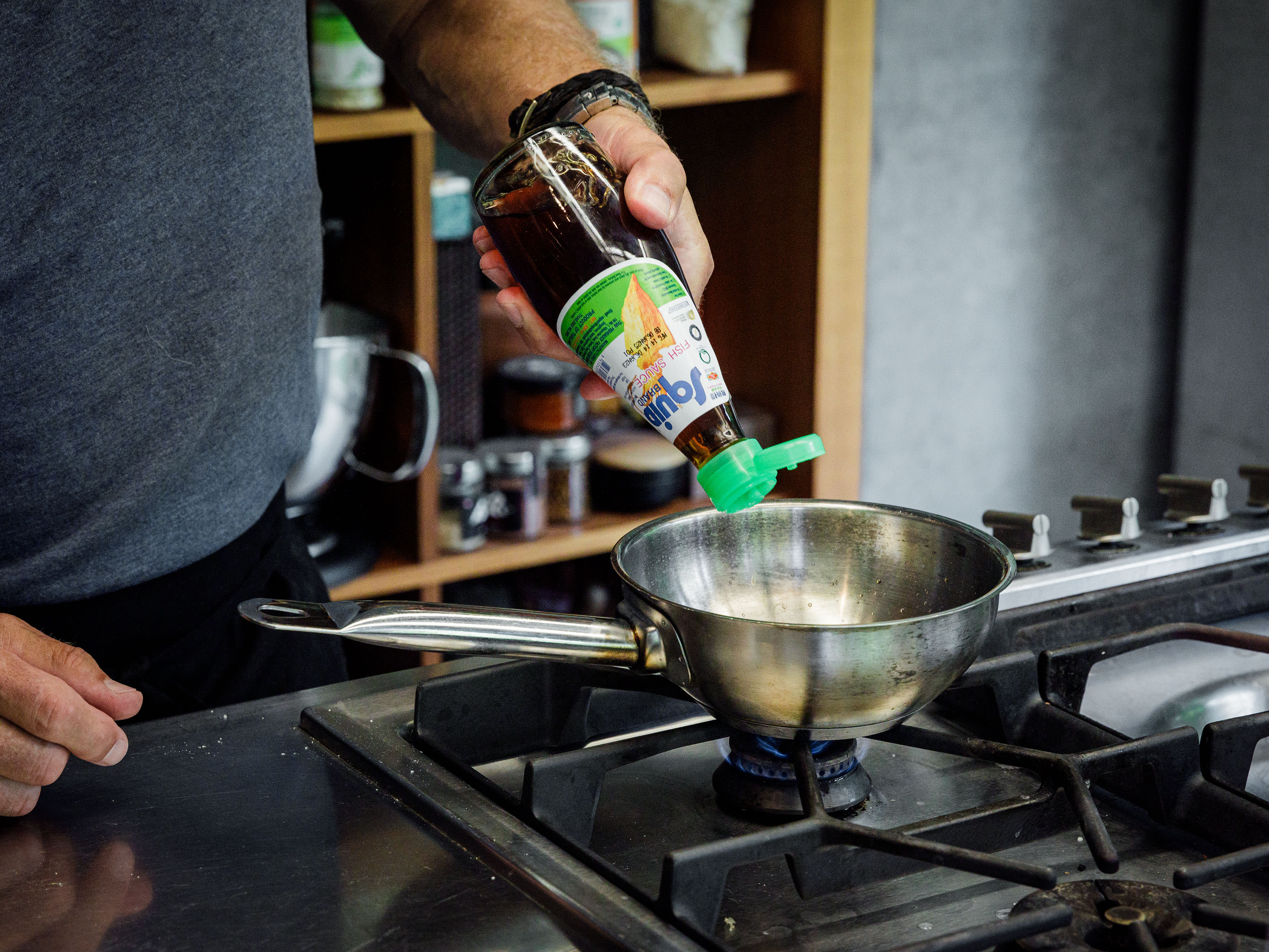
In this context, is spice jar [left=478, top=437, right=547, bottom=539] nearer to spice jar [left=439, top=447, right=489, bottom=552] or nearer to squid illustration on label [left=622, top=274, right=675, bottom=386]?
spice jar [left=439, top=447, right=489, bottom=552]

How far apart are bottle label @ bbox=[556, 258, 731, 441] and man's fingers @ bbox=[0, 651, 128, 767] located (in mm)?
304

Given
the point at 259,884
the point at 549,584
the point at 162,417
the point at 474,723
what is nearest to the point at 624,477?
the point at 549,584

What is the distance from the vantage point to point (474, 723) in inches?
27.8

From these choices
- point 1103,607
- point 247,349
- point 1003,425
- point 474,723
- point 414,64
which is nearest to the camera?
point 474,723

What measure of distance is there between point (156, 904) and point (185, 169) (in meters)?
0.53

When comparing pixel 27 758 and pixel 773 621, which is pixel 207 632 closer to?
pixel 27 758

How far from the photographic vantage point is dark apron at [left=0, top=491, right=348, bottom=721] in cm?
95

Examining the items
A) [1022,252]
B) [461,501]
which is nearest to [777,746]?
[461,501]

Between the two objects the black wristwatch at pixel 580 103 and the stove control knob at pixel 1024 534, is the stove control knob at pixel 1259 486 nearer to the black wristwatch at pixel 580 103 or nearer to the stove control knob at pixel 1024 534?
the stove control knob at pixel 1024 534

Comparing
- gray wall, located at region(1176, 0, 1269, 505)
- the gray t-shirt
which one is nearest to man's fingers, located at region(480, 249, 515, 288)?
the gray t-shirt

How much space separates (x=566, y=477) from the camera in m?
1.81

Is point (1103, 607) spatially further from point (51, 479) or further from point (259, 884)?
point (51, 479)

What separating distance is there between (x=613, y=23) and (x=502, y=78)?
26.7 inches

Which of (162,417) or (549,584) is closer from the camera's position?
(162,417)
